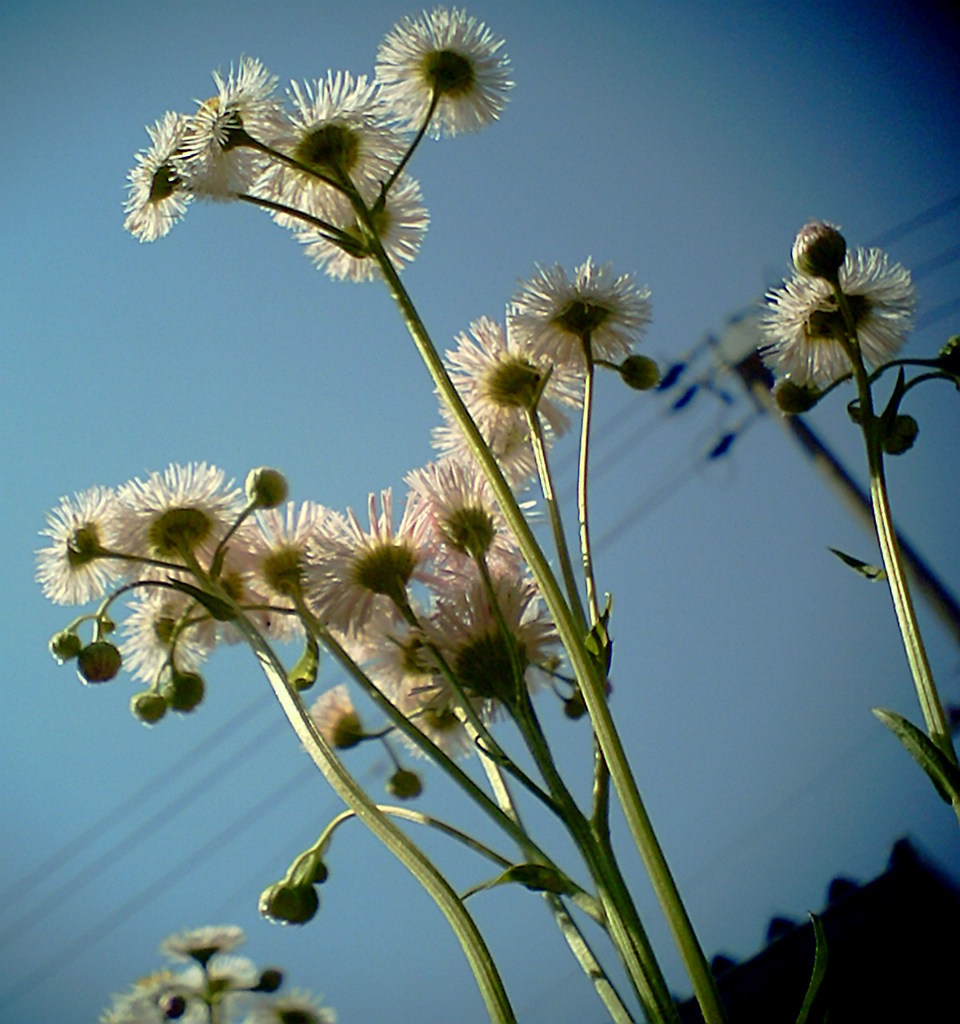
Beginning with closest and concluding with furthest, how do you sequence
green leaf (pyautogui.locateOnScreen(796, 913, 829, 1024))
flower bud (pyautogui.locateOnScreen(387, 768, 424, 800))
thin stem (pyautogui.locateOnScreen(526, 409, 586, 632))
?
green leaf (pyautogui.locateOnScreen(796, 913, 829, 1024)) < thin stem (pyautogui.locateOnScreen(526, 409, 586, 632)) < flower bud (pyautogui.locateOnScreen(387, 768, 424, 800))

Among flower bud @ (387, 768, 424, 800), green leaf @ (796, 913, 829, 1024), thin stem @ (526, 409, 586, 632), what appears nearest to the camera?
green leaf @ (796, 913, 829, 1024)

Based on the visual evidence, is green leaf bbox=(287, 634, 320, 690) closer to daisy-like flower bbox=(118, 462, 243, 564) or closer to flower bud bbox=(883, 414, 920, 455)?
daisy-like flower bbox=(118, 462, 243, 564)

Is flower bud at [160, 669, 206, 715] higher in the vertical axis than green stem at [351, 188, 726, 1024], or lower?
higher

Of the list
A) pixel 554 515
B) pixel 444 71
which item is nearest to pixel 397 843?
pixel 554 515

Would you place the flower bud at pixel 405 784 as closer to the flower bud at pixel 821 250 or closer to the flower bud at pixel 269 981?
the flower bud at pixel 269 981

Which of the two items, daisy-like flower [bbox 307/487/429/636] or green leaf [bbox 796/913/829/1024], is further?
daisy-like flower [bbox 307/487/429/636]

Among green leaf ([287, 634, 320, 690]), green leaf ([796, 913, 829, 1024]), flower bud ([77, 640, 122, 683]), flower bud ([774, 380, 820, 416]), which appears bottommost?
green leaf ([796, 913, 829, 1024])

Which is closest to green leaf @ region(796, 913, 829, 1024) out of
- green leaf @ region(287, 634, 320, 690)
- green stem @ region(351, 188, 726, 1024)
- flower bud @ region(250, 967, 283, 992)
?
green stem @ region(351, 188, 726, 1024)

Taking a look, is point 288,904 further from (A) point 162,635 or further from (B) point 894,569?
(B) point 894,569
